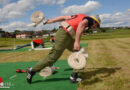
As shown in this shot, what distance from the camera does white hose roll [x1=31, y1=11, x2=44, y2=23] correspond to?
4.77 m

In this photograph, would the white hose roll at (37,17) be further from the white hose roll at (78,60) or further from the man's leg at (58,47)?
the white hose roll at (78,60)

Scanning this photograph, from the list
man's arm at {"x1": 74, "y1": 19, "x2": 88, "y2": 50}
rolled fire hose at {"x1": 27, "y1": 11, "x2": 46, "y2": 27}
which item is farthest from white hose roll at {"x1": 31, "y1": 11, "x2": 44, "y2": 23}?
man's arm at {"x1": 74, "y1": 19, "x2": 88, "y2": 50}

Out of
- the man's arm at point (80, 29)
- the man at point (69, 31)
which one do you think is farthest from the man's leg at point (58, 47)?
the man's arm at point (80, 29)

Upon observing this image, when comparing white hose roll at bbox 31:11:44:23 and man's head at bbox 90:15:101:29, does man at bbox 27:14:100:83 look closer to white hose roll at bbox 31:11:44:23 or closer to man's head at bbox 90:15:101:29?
man's head at bbox 90:15:101:29

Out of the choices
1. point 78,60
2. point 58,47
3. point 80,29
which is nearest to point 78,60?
point 78,60

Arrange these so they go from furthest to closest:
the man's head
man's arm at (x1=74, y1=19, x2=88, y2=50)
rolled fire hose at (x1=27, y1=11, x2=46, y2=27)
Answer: rolled fire hose at (x1=27, y1=11, x2=46, y2=27) → the man's head → man's arm at (x1=74, y1=19, x2=88, y2=50)

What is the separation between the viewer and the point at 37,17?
4812 mm

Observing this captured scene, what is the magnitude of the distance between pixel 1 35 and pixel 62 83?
284ft

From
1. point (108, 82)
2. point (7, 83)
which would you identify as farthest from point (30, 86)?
point (108, 82)

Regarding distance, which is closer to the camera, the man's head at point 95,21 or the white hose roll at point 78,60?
the white hose roll at point 78,60

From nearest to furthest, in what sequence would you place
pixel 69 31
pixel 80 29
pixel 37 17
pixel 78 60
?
pixel 80 29 < pixel 78 60 < pixel 69 31 < pixel 37 17

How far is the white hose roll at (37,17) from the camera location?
15.6 feet

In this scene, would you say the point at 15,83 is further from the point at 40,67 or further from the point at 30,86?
the point at 40,67

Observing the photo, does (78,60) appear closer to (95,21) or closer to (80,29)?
(80,29)
